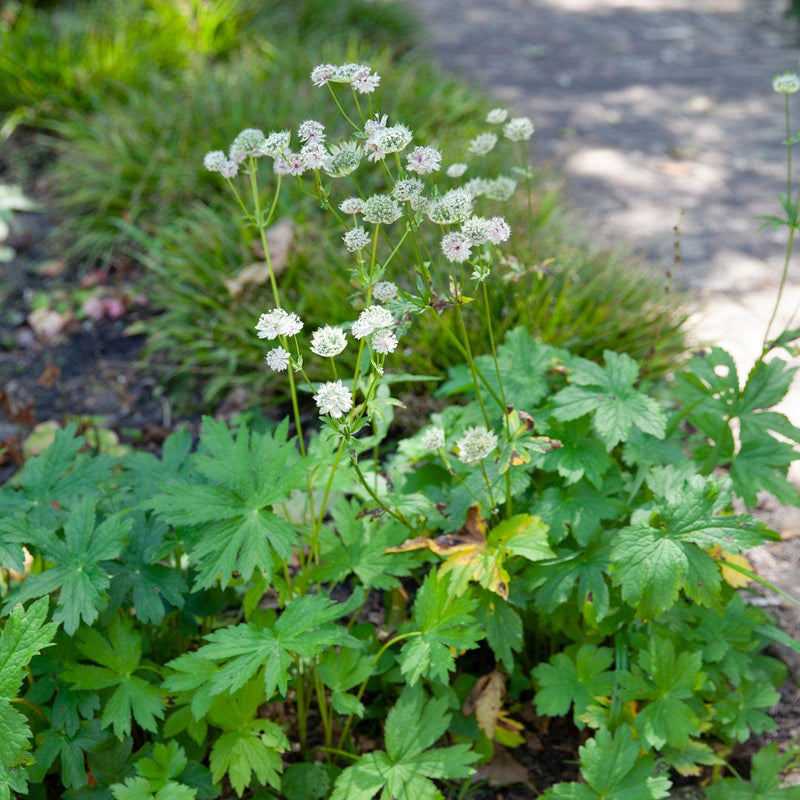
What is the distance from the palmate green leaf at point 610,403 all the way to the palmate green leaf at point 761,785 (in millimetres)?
768

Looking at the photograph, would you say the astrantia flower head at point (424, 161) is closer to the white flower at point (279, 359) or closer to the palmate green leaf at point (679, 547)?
the white flower at point (279, 359)

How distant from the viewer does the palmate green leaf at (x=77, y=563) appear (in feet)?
5.36

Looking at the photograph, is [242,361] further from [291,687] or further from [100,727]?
[100,727]

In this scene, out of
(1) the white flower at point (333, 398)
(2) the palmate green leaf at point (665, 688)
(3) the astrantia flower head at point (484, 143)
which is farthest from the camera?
(3) the astrantia flower head at point (484, 143)

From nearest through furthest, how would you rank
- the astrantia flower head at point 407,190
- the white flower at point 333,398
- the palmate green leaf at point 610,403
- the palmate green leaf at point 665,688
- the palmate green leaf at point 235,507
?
the white flower at point 333,398 < the astrantia flower head at point 407,190 < the palmate green leaf at point 235,507 < the palmate green leaf at point 665,688 < the palmate green leaf at point 610,403

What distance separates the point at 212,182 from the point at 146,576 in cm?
265

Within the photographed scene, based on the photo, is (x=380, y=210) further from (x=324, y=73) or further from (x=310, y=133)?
(x=324, y=73)

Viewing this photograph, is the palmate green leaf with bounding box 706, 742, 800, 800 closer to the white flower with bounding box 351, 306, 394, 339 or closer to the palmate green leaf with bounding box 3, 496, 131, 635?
the white flower with bounding box 351, 306, 394, 339

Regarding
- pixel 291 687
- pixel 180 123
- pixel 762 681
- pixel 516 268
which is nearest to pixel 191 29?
pixel 180 123

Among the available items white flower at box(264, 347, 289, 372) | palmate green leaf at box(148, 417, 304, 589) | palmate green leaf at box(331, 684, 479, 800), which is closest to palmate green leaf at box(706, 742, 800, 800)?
palmate green leaf at box(331, 684, 479, 800)

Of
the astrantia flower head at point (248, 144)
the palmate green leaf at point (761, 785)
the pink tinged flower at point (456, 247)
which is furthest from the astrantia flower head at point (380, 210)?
the palmate green leaf at point (761, 785)

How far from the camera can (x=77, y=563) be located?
1.70 metres

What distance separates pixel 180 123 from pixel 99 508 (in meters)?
2.81

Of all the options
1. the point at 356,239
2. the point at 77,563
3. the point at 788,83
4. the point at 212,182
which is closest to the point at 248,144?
the point at 356,239
